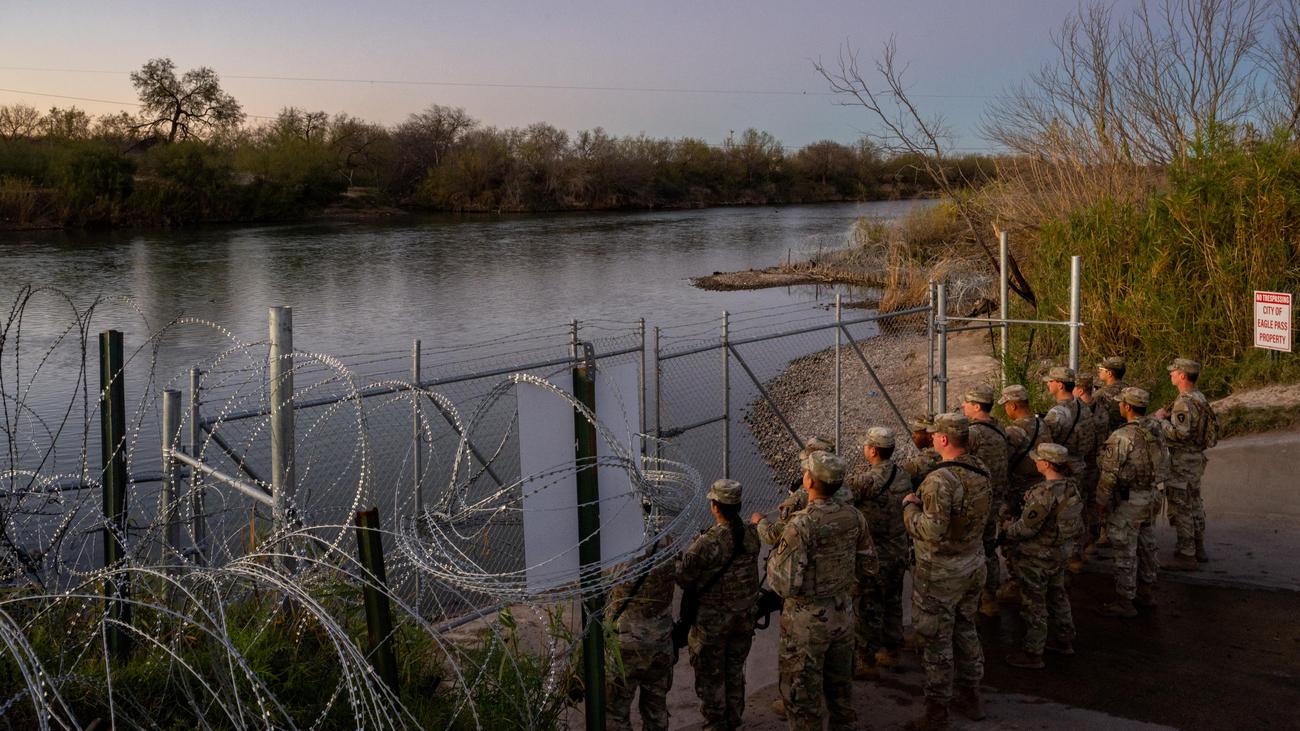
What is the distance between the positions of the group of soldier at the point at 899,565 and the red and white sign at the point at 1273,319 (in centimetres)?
379

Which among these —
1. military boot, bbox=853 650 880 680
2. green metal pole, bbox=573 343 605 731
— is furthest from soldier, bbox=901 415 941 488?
green metal pole, bbox=573 343 605 731

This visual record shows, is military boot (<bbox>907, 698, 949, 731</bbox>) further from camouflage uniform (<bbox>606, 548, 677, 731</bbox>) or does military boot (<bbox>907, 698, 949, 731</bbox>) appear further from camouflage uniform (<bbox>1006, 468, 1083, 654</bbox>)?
camouflage uniform (<bbox>606, 548, 677, 731</bbox>)

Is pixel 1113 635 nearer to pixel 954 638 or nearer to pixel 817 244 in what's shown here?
pixel 954 638

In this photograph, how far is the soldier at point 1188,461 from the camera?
867cm

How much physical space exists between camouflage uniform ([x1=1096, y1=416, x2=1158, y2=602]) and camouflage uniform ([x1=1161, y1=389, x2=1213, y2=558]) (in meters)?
0.92

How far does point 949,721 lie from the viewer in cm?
625

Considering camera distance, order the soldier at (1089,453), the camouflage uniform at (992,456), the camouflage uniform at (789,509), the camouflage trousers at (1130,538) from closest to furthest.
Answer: the camouflage uniform at (789,509)
the camouflage uniform at (992,456)
the camouflage trousers at (1130,538)
the soldier at (1089,453)

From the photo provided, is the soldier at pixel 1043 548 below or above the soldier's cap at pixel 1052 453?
below

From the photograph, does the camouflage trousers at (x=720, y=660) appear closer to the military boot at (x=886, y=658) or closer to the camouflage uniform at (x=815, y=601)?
the camouflage uniform at (x=815, y=601)

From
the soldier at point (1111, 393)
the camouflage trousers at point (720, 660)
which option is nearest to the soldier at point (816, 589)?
the camouflage trousers at point (720, 660)

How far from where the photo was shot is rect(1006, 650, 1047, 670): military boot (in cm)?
695

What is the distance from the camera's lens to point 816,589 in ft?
19.0

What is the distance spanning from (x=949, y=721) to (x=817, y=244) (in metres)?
44.8

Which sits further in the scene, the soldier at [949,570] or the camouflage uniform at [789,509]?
the soldier at [949,570]
